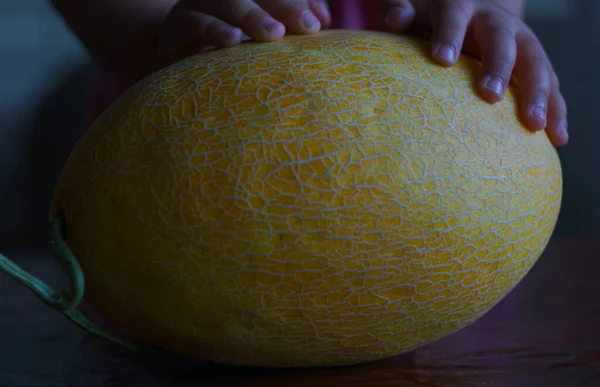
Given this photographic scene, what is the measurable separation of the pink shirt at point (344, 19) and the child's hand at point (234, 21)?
0.60 m

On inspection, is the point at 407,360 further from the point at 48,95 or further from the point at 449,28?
the point at 48,95

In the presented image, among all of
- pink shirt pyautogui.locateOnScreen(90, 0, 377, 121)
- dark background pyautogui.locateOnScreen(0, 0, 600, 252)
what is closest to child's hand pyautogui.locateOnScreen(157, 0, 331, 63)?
pink shirt pyautogui.locateOnScreen(90, 0, 377, 121)

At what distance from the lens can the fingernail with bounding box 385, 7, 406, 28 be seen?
0.90 meters

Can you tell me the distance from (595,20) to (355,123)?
2809 millimetres

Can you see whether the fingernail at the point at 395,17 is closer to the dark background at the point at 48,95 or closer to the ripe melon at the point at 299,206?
the ripe melon at the point at 299,206

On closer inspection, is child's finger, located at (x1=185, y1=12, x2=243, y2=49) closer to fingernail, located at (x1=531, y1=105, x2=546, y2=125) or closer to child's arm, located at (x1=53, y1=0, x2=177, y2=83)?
child's arm, located at (x1=53, y1=0, x2=177, y2=83)

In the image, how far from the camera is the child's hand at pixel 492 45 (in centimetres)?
80

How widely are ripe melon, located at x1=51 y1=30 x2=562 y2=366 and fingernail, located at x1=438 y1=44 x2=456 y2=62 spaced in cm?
2

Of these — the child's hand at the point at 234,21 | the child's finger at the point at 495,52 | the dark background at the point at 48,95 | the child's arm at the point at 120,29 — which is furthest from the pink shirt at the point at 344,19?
the dark background at the point at 48,95

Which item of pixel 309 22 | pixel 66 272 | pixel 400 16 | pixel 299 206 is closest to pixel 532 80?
pixel 400 16

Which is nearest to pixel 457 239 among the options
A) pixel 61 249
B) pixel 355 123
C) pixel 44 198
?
pixel 355 123

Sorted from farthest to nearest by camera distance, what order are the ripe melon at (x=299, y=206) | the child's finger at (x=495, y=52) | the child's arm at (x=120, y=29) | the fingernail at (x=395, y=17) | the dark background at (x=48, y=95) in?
the dark background at (x=48, y=95) → the child's arm at (x=120, y=29) → the fingernail at (x=395, y=17) → the child's finger at (x=495, y=52) → the ripe melon at (x=299, y=206)

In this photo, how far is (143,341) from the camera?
778 mm

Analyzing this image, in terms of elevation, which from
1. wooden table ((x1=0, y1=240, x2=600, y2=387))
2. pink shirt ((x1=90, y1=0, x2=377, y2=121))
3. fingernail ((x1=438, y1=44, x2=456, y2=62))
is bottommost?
pink shirt ((x1=90, y1=0, x2=377, y2=121))
